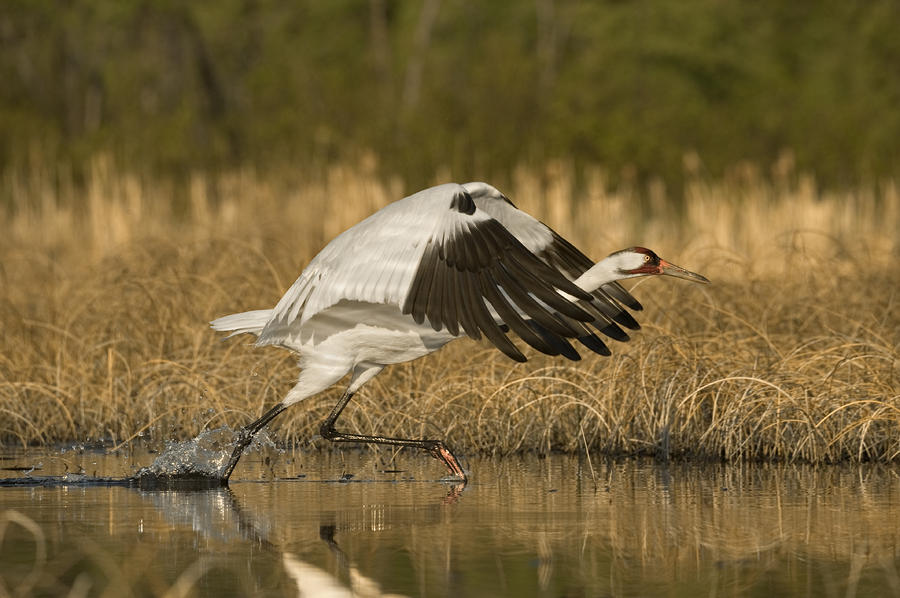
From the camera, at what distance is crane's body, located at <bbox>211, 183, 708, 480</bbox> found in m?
6.25

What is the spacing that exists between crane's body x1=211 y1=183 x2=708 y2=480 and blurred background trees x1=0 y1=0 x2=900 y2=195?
11.0m

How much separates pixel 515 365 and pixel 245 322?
6.57ft

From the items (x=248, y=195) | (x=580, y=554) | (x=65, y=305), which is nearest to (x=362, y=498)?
(x=580, y=554)

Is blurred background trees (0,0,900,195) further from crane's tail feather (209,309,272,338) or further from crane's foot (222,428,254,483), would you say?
crane's foot (222,428,254,483)

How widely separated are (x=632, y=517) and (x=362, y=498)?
1.30m

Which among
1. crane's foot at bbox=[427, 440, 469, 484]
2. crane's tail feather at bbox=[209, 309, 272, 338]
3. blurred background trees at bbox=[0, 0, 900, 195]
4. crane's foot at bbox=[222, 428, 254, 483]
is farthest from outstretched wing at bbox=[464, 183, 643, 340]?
blurred background trees at bbox=[0, 0, 900, 195]

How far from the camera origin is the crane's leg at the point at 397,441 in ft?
23.8

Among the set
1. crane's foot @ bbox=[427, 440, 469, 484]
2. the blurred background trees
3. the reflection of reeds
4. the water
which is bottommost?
the water

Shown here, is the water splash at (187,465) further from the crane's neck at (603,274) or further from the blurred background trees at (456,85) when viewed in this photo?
the blurred background trees at (456,85)

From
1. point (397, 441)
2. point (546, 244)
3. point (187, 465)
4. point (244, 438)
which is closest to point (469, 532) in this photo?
point (397, 441)

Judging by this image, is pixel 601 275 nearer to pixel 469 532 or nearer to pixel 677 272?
pixel 677 272

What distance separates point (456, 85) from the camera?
87.8ft

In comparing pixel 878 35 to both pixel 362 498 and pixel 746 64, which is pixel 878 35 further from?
pixel 362 498

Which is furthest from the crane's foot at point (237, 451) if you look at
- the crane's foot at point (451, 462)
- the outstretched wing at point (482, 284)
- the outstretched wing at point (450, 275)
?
the outstretched wing at point (482, 284)
